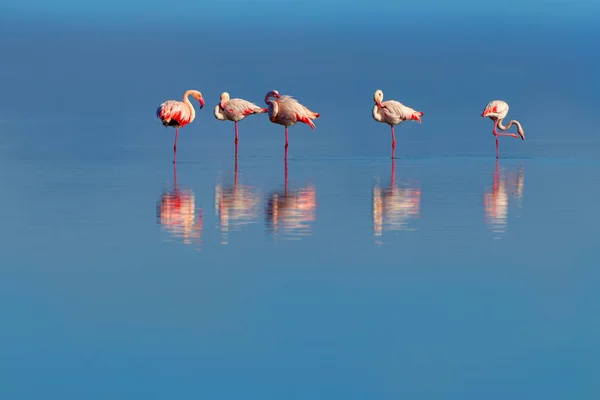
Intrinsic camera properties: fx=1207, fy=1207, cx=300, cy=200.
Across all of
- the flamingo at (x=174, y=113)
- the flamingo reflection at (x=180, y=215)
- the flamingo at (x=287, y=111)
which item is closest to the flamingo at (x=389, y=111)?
the flamingo at (x=287, y=111)

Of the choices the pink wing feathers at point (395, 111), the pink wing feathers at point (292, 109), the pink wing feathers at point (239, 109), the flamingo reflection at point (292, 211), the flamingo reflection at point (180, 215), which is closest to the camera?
the flamingo reflection at point (180, 215)

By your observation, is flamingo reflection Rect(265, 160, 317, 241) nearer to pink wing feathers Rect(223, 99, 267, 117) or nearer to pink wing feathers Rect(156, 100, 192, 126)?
pink wing feathers Rect(156, 100, 192, 126)

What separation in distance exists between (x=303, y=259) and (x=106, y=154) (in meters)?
11.6

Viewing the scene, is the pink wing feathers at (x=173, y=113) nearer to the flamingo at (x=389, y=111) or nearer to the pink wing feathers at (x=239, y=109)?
the pink wing feathers at (x=239, y=109)

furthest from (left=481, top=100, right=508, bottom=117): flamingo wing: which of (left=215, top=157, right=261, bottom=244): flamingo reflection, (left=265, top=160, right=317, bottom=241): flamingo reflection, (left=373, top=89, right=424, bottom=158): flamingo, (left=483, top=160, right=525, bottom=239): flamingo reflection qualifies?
(left=265, top=160, right=317, bottom=241): flamingo reflection

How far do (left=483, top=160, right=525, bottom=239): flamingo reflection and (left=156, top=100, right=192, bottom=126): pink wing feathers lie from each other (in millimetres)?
4849

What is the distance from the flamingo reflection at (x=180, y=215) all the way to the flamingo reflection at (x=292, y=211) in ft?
2.05

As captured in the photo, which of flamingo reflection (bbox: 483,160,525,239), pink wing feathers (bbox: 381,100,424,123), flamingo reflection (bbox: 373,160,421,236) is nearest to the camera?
flamingo reflection (bbox: 373,160,421,236)

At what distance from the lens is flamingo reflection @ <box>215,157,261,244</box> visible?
10094 millimetres

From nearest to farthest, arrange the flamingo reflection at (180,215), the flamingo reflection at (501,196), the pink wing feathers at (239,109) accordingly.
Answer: the flamingo reflection at (180,215) < the flamingo reflection at (501,196) < the pink wing feathers at (239,109)

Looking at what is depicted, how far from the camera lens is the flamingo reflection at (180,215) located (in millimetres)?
9445

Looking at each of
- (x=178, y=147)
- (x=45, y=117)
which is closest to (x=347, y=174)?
(x=178, y=147)

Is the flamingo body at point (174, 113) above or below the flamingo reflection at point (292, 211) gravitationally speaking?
above

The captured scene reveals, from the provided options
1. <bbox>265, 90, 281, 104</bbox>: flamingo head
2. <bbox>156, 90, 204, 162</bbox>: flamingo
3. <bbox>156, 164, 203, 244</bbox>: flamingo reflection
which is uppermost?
<bbox>265, 90, 281, 104</bbox>: flamingo head
